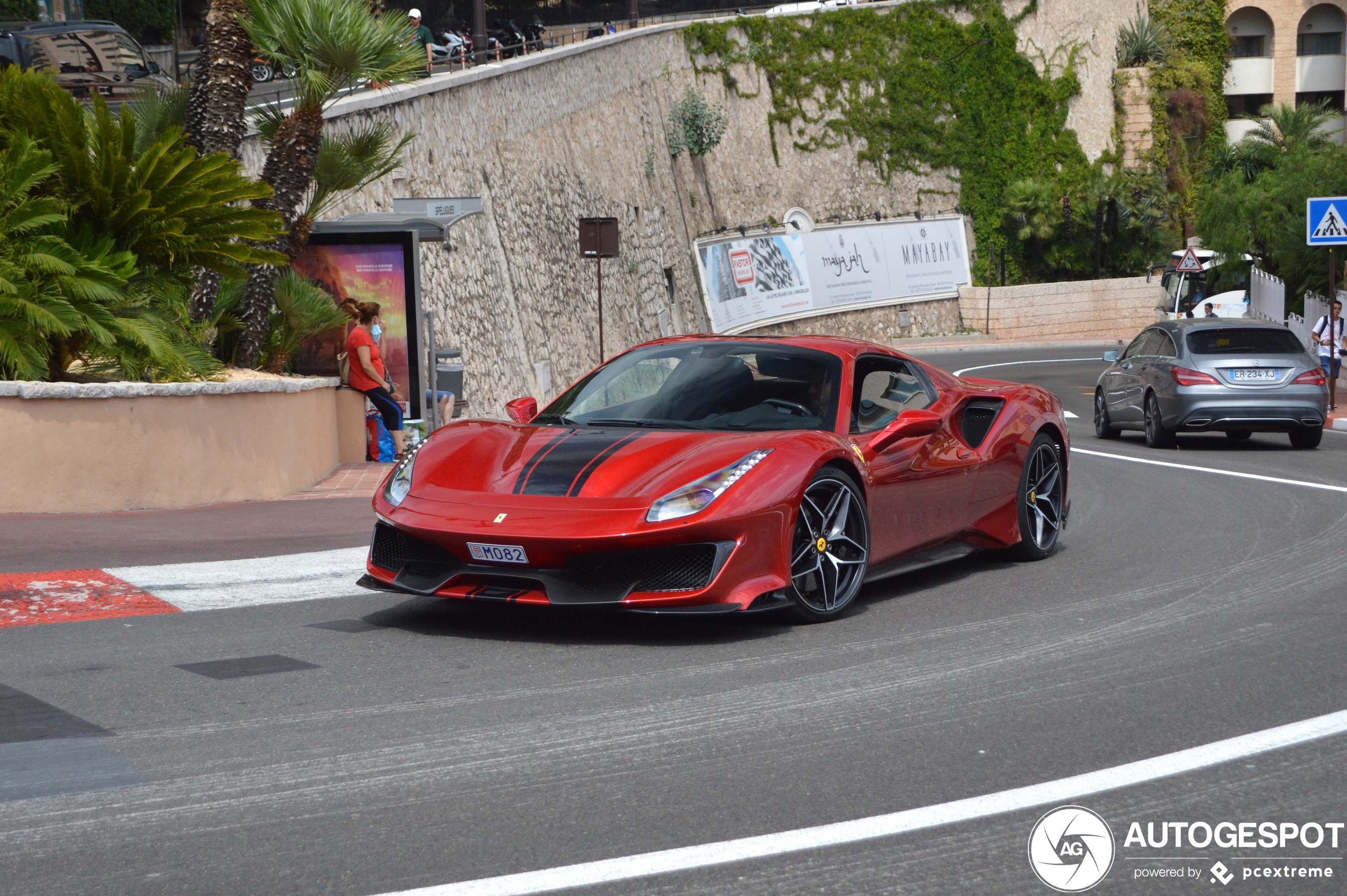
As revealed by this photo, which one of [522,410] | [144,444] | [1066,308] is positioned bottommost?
[1066,308]

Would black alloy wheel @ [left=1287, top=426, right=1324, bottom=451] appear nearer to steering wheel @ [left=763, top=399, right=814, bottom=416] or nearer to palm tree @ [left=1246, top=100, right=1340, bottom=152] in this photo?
steering wheel @ [left=763, top=399, right=814, bottom=416]

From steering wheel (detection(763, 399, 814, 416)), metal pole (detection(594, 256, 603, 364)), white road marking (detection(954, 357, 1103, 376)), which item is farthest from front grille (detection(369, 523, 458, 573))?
white road marking (detection(954, 357, 1103, 376))

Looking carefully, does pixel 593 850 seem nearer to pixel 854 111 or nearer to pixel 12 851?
pixel 12 851

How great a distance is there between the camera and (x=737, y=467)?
6.45 m

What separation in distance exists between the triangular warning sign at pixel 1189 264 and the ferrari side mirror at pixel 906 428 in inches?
1351

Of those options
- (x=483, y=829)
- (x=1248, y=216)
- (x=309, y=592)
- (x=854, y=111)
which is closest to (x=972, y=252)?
(x=854, y=111)

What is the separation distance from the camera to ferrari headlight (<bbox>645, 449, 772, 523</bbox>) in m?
6.13

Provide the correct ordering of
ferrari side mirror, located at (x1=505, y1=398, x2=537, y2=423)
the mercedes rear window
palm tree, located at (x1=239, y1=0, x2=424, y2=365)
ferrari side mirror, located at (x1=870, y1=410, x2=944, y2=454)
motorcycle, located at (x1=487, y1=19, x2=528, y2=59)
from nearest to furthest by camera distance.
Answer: ferrari side mirror, located at (x1=870, y1=410, x2=944, y2=454) < ferrari side mirror, located at (x1=505, y1=398, x2=537, y2=423) < palm tree, located at (x1=239, y1=0, x2=424, y2=365) < the mercedes rear window < motorcycle, located at (x1=487, y1=19, x2=528, y2=59)

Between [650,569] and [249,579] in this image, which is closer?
[650,569]

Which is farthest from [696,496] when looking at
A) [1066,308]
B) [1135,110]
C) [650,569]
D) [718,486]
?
[1135,110]

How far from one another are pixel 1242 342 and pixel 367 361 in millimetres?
9946

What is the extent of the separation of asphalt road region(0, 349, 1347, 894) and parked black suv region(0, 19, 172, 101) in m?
21.5

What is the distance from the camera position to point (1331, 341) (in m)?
24.8

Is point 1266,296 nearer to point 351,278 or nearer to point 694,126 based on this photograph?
point 694,126
